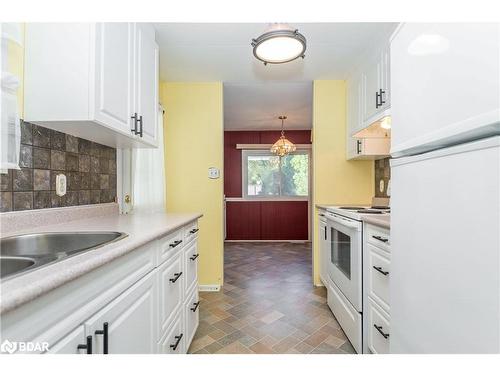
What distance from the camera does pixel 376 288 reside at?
1.51 meters

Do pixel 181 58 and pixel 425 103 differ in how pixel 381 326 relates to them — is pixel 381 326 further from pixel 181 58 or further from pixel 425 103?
pixel 181 58

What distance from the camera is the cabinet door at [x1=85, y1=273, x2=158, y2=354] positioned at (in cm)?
74

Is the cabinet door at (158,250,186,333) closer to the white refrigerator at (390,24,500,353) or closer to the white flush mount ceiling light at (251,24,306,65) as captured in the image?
the white refrigerator at (390,24,500,353)

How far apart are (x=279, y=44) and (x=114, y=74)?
3.16 ft

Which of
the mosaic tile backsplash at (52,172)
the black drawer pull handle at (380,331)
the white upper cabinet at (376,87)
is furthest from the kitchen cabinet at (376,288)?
the mosaic tile backsplash at (52,172)

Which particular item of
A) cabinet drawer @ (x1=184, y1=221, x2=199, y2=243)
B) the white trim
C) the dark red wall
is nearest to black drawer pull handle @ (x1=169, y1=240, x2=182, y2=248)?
cabinet drawer @ (x1=184, y1=221, x2=199, y2=243)

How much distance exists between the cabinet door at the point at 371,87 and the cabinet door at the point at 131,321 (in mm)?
2126

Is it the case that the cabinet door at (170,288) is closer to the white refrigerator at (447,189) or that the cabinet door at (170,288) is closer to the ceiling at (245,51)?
the white refrigerator at (447,189)

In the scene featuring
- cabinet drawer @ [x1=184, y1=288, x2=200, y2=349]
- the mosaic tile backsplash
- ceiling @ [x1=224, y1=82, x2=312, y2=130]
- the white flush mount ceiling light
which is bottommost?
cabinet drawer @ [x1=184, y1=288, x2=200, y2=349]

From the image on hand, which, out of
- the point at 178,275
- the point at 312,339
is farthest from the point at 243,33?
the point at 312,339

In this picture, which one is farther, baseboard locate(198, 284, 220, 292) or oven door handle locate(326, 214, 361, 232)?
baseboard locate(198, 284, 220, 292)

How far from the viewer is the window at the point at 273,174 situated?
5.58 m

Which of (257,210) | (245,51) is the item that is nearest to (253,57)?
(245,51)

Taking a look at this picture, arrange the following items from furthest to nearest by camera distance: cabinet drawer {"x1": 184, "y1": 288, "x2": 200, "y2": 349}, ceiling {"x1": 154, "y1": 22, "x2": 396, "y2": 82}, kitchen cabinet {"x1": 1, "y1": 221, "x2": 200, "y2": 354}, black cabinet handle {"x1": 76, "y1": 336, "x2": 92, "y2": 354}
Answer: ceiling {"x1": 154, "y1": 22, "x2": 396, "y2": 82}
cabinet drawer {"x1": 184, "y1": 288, "x2": 200, "y2": 349}
black cabinet handle {"x1": 76, "y1": 336, "x2": 92, "y2": 354}
kitchen cabinet {"x1": 1, "y1": 221, "x2": 200, "y2": 354}
